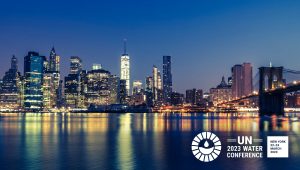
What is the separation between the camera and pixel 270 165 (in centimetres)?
2733

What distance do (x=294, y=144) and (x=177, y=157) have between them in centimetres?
1323

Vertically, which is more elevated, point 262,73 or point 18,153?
point 262,73

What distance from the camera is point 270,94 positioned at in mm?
103750

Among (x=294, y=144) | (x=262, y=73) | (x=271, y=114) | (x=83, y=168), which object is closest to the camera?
(x=83, y=168)

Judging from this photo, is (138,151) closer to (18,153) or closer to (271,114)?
(18,153)

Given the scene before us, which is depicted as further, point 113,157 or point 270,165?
point 113,157

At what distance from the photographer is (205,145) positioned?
116ft

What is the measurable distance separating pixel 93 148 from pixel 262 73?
82.4 m

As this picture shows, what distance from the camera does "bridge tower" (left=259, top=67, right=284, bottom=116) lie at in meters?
103

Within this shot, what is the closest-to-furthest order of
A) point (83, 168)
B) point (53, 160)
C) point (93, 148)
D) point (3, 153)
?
point (83, 168)
point (53, 160)
point (3, 153)
point (93, 148)

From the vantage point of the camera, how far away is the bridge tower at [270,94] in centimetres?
10306

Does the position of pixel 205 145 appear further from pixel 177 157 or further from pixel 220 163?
pixel 220 163

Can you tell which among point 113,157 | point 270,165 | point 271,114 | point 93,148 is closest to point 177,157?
point 113,157

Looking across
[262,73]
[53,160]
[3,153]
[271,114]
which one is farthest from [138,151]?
[262,73]
